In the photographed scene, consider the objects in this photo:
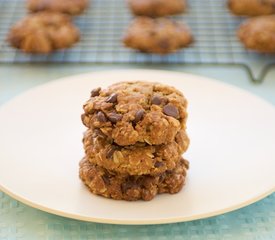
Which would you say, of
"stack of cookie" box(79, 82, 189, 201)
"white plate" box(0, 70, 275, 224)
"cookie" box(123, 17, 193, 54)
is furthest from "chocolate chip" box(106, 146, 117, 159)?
"cookie" box(123, 17, 193, 54)

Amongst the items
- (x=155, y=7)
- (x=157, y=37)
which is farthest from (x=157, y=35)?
(x=155, y=7)

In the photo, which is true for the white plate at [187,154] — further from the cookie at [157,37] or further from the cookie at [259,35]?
the cookie at [259,35]

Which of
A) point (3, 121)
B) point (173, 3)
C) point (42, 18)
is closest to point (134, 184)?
point (3, 121)

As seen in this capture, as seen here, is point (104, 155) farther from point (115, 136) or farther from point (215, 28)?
point (215, 28)

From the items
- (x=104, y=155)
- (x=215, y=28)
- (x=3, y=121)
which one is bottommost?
(x=215, y=28)

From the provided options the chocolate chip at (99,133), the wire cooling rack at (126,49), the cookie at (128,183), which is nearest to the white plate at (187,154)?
the cookie at (128,183)

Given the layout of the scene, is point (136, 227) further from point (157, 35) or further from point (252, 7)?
point (252, 7)

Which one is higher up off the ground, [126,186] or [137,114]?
[137,114]
